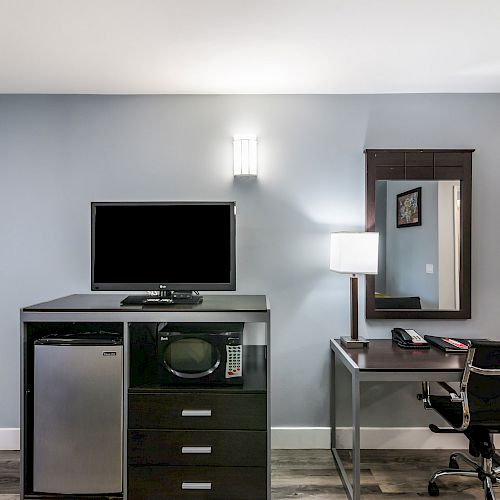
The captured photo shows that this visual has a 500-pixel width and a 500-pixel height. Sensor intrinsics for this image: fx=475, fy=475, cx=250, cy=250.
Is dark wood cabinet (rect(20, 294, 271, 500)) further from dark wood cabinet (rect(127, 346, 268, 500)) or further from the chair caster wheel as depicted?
the chair caster wheel

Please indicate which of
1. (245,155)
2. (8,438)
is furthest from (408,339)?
(8,438)

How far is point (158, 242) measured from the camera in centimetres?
266

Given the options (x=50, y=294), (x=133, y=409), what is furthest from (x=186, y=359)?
(x=50, y=294)

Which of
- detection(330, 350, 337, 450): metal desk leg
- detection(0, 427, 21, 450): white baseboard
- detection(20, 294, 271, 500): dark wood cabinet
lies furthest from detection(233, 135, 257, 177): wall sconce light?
detection(0, 427, 21, 450): white baseboard

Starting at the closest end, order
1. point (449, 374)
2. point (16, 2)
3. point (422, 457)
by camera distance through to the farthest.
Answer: point (16, 2) < point (449, 374) < point (422, 457)

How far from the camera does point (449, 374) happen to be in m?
2.40

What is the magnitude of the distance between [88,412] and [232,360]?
779mm

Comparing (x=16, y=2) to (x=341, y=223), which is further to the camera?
(x=341, y=223)

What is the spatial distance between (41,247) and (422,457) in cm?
284

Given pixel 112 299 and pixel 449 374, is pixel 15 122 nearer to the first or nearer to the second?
pixel 112 299

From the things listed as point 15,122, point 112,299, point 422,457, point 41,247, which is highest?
point 15,122

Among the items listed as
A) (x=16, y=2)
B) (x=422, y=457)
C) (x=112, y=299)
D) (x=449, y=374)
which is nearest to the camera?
(x=16, y=2)

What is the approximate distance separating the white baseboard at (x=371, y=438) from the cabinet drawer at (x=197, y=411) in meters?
0.84

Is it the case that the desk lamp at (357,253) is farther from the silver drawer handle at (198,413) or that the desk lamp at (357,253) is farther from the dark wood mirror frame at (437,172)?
the silver drawer handle at (198,413)
